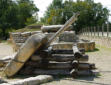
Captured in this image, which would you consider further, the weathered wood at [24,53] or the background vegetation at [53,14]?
the background vegetation at [53,14]

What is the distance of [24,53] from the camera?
7.18 meters

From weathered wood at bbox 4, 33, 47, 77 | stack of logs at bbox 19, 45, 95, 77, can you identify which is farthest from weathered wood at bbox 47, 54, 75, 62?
weathered wood at bbox 4, 33, 47, 77

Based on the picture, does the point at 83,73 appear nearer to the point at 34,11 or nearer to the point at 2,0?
the point at 2,0

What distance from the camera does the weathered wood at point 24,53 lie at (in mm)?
7164

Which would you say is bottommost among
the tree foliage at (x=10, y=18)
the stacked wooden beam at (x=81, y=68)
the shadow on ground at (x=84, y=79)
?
the shadow on ground at (x=84, y=79)

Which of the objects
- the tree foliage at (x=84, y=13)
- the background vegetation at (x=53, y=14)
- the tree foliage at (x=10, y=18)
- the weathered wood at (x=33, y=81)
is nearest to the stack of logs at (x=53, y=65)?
the weathered wood at (x=33, y=81)

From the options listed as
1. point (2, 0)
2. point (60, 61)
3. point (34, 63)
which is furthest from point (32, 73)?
point (2, 0)

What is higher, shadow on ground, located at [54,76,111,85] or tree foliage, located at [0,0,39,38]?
tree foliage, located at [0,0,39,38]

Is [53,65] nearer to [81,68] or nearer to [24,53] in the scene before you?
[81,68]

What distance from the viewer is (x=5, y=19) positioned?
180 feet

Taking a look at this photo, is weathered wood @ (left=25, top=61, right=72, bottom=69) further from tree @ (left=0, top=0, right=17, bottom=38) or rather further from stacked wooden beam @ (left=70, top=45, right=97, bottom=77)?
tree @ (left=0, top=0, right=17, bottom=38)

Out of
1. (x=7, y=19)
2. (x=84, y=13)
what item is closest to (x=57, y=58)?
(x=7, y=19)

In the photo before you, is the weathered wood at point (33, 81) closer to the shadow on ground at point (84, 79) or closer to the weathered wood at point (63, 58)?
the shadow on ground at point (84, 79)

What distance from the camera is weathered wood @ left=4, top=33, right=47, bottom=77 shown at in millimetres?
7164
